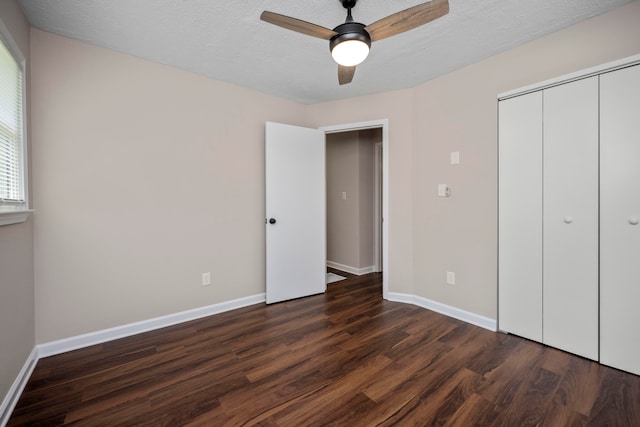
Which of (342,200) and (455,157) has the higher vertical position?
(455,157)

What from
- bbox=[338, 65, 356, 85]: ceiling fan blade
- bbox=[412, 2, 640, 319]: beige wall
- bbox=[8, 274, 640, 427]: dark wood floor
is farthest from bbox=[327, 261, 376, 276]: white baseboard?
bbox=[338, 65, 356, 85]: ceiling fan blade

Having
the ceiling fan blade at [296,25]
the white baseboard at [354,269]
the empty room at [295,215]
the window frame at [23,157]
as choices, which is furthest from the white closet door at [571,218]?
the window frame at [23,157]

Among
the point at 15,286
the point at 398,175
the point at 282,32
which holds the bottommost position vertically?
the point at 15,286

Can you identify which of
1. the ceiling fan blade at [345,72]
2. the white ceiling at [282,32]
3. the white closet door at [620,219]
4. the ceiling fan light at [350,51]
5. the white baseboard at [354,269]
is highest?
the white ceiling at [282,32]

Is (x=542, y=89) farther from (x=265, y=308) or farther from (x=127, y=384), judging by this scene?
(x=127, y=384)

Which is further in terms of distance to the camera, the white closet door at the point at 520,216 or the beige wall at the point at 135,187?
the white closet door at the point at 520,216

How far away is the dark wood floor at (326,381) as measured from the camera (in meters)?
1.54

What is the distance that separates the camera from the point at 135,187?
248 centimetres

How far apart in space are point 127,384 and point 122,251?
1068 millimetres

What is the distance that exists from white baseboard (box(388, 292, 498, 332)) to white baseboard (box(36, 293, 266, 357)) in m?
1.61

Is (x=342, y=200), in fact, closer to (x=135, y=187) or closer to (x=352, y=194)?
(x=352, y=194)

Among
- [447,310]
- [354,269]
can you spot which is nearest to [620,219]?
[447,310]

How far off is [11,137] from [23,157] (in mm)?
188

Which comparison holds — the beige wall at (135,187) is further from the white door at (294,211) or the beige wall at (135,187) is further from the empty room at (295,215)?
the white door at (294,211)
